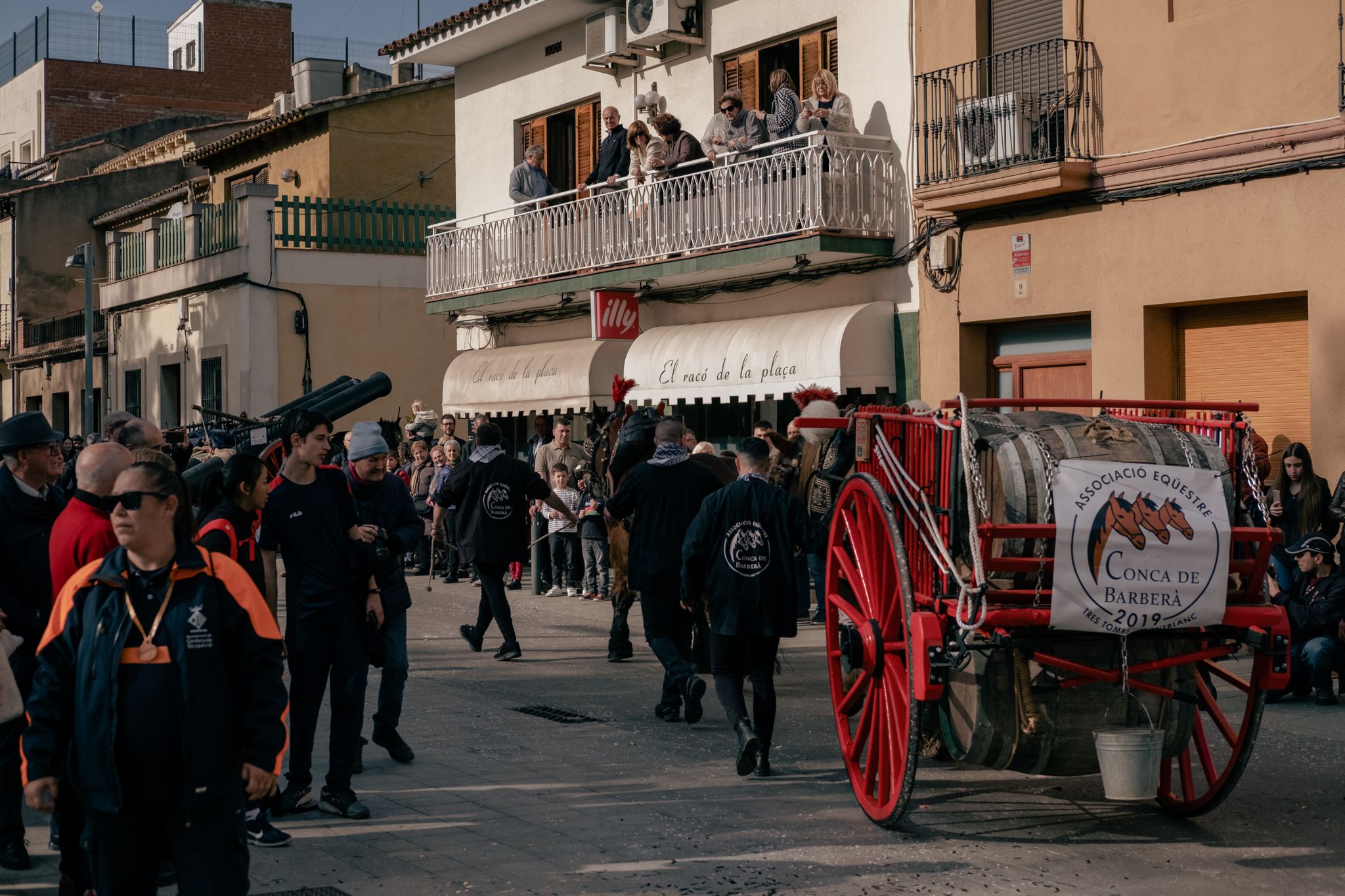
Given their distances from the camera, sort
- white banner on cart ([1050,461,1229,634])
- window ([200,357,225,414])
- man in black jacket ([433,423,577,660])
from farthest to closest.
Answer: window ([200,357,225,414]) < man in black jacket ([433,423,577,660]) < white banner on cart ([1050,461,1229,634])

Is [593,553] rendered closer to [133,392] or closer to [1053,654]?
[1053,654]

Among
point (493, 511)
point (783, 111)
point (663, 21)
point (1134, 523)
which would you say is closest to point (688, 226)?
point (783, 111)

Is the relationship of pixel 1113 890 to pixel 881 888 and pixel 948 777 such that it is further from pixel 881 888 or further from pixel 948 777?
pixel 948 777

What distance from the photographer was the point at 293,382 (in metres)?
27.0

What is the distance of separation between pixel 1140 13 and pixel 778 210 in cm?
453

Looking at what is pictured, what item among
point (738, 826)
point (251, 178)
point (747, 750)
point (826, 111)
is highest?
point (251, 178)

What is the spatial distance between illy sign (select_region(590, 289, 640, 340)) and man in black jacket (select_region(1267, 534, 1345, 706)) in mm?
11607

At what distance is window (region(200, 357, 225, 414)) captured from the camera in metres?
27.8

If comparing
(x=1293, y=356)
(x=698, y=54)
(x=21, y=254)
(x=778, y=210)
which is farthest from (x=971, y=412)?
(x=21, y=254)

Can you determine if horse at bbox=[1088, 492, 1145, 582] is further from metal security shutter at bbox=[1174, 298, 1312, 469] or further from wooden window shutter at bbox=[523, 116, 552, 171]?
wooden window shutter at bbox=[523, 116, 552, 171]

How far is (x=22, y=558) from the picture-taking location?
6379 mm

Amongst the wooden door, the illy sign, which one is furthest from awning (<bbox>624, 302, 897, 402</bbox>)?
the wooden door

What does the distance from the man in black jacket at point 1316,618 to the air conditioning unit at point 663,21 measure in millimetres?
11680

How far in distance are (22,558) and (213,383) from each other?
22.7m
